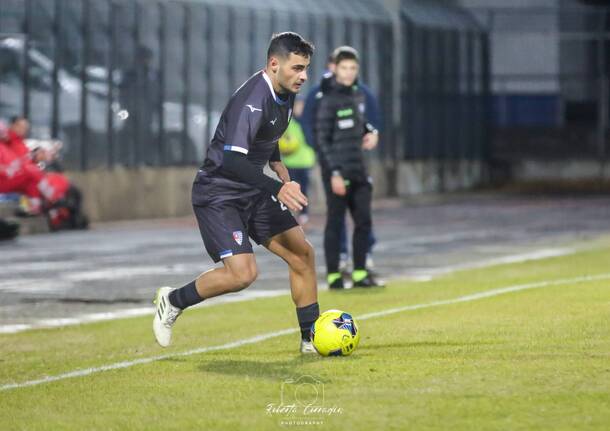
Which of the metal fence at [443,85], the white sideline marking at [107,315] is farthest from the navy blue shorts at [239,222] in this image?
the metal fence at [443,85]

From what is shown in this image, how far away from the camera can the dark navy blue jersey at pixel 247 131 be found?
966 centimetres

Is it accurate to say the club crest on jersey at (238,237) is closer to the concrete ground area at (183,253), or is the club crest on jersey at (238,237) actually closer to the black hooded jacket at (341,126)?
the concrete ground area at (183,253)

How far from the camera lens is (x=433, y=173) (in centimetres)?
3812

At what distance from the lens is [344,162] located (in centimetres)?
1516

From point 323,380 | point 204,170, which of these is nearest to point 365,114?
point 204,170

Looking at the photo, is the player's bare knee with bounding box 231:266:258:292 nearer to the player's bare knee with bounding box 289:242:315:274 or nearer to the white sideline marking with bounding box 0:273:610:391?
the player's bare knee with bounding box 289:242:315:274

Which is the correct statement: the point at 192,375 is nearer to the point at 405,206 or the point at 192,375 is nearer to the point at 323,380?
the point at 323,380

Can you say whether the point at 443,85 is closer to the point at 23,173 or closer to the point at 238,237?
the point at 23,173

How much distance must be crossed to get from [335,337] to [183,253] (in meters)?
10.6

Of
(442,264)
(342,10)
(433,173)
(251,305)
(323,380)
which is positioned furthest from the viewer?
(433,173)

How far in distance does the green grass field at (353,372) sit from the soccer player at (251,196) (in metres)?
0.40

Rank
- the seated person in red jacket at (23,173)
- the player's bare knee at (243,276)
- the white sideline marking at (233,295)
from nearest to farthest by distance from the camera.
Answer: the player's bare knee at (243,276) < the white sideline marking at (233,295) < the seated person in red jacket at (23,173)

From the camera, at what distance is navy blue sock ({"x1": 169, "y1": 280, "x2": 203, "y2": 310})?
10148mm

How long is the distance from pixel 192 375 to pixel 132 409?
119 centimetres
